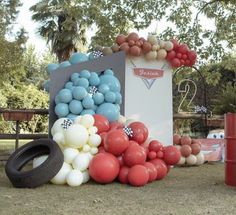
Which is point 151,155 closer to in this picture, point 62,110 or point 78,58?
point 62,110

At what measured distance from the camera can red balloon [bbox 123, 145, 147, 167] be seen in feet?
22.3

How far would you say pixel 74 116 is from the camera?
26.5 ft

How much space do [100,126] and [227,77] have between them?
20.8 metres

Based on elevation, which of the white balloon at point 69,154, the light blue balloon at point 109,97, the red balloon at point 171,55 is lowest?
the white balloon at point 69,154

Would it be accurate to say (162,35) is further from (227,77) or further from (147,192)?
(227,77)

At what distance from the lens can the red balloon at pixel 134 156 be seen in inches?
268

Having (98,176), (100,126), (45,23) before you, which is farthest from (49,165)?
(45,23)

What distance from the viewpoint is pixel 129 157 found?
6812 millimetres

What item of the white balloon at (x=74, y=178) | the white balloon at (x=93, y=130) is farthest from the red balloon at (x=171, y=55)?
the white balloon at (x=74, y=178)

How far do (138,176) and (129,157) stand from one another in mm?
336

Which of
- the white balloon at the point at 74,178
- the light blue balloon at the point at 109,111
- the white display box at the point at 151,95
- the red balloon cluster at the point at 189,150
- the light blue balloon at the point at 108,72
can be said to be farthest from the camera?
the red balloon cluster at the point at 189,150

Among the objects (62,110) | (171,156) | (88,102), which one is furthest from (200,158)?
(62,110)

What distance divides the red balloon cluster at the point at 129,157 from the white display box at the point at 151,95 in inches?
86.8

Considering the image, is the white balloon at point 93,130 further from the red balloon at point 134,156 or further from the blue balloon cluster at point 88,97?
the blue balloon cluster at point 88,97
